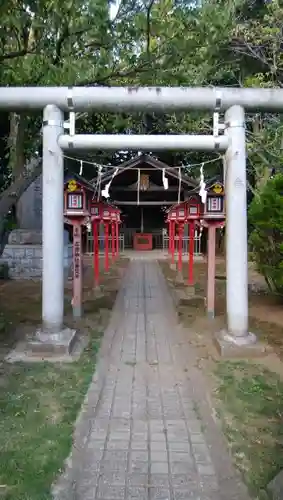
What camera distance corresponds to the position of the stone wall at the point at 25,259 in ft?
55.7

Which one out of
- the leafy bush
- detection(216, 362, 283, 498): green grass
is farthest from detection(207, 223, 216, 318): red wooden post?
detection(216, 362, 283, 498): green grass

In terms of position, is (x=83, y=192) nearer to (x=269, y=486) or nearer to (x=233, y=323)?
(x=233, y=323)

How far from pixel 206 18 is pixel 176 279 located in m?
11.1

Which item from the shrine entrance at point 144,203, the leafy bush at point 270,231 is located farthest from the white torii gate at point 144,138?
the shrine entrance at point 144,203

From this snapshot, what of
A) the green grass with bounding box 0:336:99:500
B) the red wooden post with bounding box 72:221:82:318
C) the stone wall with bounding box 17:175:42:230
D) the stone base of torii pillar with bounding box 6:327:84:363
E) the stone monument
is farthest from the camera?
the stone wall with bounding box 17:175:42:230

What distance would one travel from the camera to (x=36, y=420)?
4297mm

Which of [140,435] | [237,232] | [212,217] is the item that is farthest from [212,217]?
[140,435]

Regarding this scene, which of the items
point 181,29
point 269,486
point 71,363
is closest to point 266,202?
point 181,29

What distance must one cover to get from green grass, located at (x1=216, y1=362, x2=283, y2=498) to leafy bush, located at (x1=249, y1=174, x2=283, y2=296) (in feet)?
13.3

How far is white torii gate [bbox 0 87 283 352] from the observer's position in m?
6.59

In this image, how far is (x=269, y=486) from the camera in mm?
3096

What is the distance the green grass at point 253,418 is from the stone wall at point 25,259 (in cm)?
1190

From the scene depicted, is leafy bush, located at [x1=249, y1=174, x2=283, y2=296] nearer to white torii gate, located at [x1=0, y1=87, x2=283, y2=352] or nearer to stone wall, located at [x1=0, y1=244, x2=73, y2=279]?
white torii gate, located at [x1=0, y1=87, x2=283, y2=352]

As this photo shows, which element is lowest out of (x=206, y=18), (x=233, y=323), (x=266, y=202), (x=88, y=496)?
(x=88, y=496)
